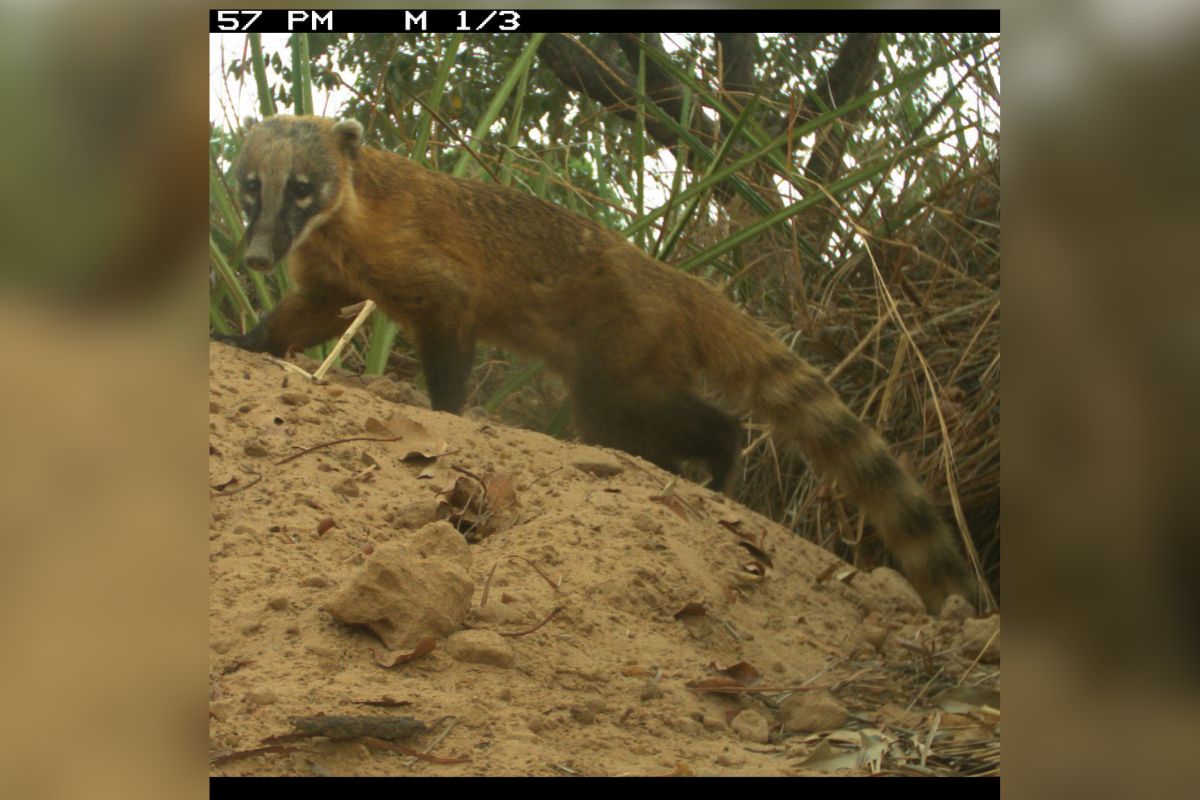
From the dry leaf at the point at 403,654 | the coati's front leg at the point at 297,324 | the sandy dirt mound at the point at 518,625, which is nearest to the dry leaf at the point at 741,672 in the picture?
the sandy dirt mound at the point at 518,625

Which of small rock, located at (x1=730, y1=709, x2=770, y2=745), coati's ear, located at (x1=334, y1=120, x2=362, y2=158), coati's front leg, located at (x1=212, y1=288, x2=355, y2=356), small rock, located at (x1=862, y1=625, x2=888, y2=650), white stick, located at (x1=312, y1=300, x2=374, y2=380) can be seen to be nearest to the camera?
small rock, located at (x1=730, y1=709, x2=770, y2=745)

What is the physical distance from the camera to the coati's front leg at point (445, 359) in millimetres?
3385

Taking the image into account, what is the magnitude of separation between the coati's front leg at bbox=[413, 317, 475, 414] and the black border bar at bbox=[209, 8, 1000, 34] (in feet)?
5.63

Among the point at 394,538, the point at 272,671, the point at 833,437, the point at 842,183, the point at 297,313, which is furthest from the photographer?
the point at 297,313

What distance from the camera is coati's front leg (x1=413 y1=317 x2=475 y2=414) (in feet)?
11.1

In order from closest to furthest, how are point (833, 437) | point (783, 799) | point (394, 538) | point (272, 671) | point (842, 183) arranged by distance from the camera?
point (783, 799), point (272, 671), point (394, 538), point (842, 183), point (833, 437)

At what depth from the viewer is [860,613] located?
9.06 ft

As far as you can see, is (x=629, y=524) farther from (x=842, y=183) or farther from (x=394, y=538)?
(x=842, y=183)

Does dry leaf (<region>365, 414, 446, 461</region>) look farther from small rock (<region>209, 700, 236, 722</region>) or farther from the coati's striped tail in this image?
the coati's striped tail

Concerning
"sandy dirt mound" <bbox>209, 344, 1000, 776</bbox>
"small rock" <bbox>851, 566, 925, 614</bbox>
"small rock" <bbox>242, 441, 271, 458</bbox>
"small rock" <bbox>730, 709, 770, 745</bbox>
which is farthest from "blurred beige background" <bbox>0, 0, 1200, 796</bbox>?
"small rock" <bbox>851, 566, 925, 614</bbox>

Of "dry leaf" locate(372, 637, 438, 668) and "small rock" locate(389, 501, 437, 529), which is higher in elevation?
"small rock" locate(389, 501, 437, 529)
